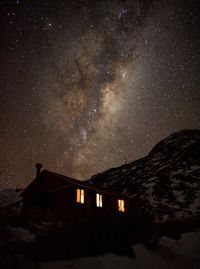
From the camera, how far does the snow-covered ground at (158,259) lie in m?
18.3

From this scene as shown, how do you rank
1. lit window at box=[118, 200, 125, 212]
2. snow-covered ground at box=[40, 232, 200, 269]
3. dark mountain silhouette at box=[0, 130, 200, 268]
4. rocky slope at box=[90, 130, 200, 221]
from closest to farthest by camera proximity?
dark mountain silhouette at box=[0, 130, 200, 268]
snow-covered ground at box=[40, 232, 200, 269]
lit window at box=[118, 200, 125, 212]
rocky slope at box=[90, 130, 200, 221]

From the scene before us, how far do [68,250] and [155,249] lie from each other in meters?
10.9

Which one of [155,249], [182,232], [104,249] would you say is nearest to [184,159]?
[182,232]

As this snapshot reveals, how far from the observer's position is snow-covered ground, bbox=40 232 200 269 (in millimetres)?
18281

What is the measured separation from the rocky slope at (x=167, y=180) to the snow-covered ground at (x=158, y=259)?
41.8ft

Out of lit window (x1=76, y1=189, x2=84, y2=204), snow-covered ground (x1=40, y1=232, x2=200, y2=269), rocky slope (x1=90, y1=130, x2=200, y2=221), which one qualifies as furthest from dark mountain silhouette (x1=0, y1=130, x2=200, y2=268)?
lit window (x1=76, y1=189, x2=84, y2=204)

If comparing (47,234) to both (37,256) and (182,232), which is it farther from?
(182,232)

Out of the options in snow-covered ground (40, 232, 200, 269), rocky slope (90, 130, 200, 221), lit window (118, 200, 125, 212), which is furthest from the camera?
rocky slope (90, 130, 200, 221)

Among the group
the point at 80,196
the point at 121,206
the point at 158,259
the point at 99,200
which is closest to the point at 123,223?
the point at 158,259

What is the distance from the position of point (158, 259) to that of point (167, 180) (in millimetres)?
34785

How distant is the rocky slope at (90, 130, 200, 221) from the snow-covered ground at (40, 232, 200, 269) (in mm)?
12746

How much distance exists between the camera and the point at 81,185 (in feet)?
97.7

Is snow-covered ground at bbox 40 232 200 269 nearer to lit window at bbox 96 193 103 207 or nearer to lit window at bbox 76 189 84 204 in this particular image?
lit window at bbox 96 193 103 207

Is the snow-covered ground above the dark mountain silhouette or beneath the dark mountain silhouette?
beneath
